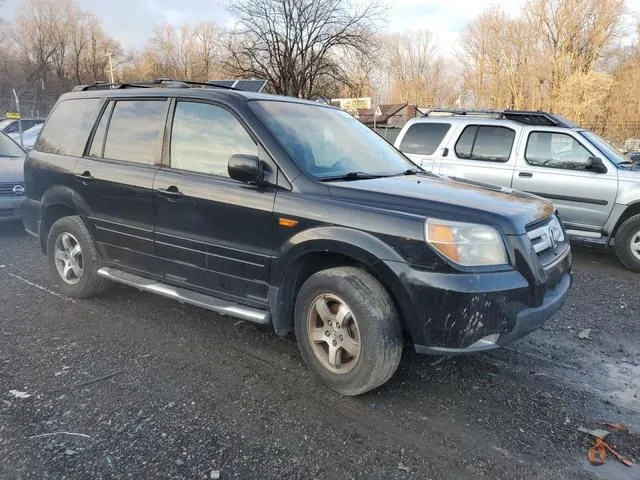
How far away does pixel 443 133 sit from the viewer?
Result: 7.94 m

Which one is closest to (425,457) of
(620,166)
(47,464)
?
(47,464)

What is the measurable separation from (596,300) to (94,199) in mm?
4925

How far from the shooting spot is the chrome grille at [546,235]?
10.2ft

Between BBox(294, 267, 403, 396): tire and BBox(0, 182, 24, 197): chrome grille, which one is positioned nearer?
BBox(294, 267, 403, 396): tire

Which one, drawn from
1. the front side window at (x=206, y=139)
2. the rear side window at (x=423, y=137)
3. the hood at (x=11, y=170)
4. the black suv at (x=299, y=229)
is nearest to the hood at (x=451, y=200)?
the black suv at (x=299, y=229)

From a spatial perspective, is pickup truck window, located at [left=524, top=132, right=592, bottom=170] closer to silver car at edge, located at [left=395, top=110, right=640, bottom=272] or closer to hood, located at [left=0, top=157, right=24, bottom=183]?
silver car at edge, located at [left=395, top=110, right=640, bottom=272]

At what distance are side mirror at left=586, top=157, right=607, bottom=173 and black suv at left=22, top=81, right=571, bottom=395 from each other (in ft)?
12.0

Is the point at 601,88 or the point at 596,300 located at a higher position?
the point at 601,88

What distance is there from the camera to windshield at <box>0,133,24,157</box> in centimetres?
852

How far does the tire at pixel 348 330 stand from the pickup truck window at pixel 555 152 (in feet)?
16.9

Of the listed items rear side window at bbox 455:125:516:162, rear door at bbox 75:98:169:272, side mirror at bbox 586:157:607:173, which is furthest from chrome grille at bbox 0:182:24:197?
side mirror at bbox 586:157:607:173

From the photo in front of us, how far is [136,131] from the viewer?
420cm

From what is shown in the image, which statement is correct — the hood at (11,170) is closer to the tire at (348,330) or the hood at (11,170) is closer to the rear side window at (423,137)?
the rear side window at (423,137)

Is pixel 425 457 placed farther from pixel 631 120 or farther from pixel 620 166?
pixel 631 120
